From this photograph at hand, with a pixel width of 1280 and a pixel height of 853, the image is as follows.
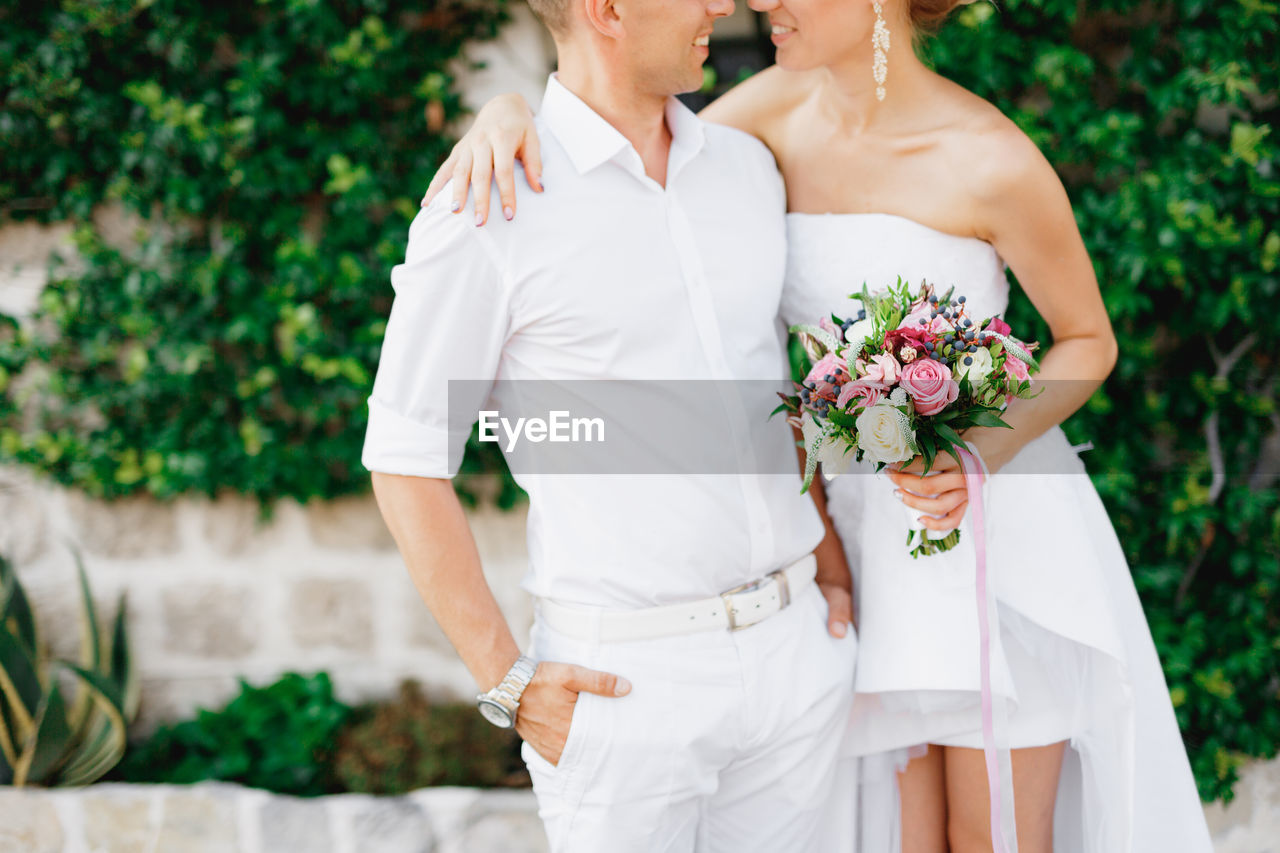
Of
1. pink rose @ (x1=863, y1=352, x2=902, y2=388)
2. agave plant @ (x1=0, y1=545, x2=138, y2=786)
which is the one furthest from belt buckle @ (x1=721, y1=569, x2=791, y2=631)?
agave plant @ (x1=0, y1=545, x2=138, y2=786)

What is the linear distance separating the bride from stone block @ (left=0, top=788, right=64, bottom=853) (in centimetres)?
267

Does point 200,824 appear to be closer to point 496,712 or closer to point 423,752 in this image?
point 423,752

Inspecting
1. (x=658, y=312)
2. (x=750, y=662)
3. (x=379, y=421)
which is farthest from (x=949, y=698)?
(x=379, y=421)

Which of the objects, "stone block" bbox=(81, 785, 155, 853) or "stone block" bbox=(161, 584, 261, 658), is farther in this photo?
"stone block" bbox=(161, 584, 261, 658)

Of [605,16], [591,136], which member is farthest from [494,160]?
[605,16]

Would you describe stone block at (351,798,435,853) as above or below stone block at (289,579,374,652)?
below

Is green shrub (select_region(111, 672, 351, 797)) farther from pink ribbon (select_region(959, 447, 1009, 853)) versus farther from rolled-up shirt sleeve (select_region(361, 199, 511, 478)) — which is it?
pink ribbon (select_region(959, 447, 1009, 853))

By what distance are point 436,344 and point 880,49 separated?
1.15m

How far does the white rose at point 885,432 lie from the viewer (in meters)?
1.65

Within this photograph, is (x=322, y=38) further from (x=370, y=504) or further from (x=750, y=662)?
(x=750, y=662)

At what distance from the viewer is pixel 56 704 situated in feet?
10.3

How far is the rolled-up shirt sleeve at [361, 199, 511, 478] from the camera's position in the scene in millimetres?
1706

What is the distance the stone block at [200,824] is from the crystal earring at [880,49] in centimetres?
289

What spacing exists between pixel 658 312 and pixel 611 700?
0.74 m
